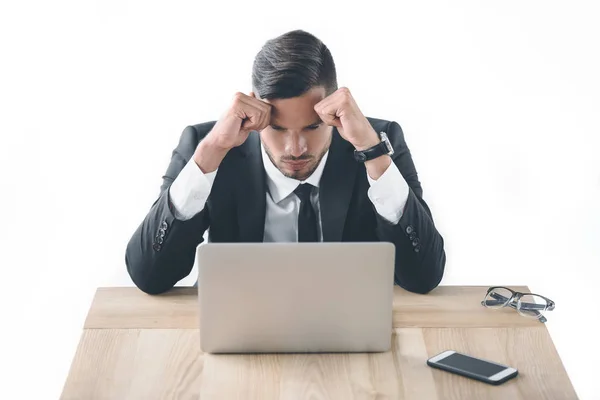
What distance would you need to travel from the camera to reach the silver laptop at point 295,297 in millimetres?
2025

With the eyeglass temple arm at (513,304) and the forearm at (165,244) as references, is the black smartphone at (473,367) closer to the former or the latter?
the eyeglass temple arm at (513,304)

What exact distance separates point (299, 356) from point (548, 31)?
305 cm

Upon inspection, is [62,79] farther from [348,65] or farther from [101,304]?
[101,304]

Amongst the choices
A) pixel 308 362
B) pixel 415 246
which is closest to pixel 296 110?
pixel 415 246

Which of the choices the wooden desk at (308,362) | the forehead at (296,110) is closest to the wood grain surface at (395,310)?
the wooden desk at (308,362)

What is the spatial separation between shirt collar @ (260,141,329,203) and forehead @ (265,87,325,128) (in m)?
0.23

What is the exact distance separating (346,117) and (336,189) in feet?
1.05

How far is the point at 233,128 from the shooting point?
8.30ft

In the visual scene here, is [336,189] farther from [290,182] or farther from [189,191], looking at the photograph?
[189,191]

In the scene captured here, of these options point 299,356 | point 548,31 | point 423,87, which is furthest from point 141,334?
point 548,31

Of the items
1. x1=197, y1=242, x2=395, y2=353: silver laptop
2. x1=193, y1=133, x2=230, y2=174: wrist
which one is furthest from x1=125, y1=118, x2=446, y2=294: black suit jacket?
x1=197, y1=242, x2=395, y2=353: silver laptop

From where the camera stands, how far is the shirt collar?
9.05 ft

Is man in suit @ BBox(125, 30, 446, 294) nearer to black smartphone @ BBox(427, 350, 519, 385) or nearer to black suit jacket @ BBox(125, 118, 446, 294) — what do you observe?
black suit jacket @ BBox(125, 118, 446, 294)

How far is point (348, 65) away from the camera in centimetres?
450
